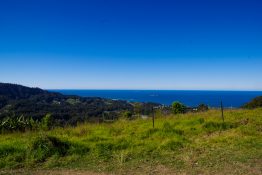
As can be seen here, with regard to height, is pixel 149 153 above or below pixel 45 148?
below

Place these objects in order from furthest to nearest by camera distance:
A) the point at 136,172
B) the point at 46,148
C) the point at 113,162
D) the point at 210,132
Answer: the point at 210,132 < the point at 46,148 < the point at 113,162 < the point at 136,172

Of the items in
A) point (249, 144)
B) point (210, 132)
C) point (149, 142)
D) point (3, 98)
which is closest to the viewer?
point (249, 144)

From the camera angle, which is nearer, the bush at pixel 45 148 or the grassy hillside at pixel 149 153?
the grassy hillside at pixel 149 153

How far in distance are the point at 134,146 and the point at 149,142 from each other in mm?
884

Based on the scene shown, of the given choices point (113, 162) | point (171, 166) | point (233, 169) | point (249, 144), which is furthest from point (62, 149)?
point (249, 144)

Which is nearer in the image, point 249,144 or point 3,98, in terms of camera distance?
point 249,144

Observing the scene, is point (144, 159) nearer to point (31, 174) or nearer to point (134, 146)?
point (134, 146)

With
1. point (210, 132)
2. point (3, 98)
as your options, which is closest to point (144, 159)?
point (210, 132)

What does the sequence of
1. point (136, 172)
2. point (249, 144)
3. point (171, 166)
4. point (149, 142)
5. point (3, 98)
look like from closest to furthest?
point (136, 172) → point (171, 166) → point (249, 144) → point (149, 142) → point (3, 98)

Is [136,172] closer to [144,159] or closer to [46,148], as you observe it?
[144,159]

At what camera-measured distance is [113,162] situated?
11.0 metres

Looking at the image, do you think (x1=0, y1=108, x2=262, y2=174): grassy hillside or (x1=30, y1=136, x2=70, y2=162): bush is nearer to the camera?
(x1=0, y1=108, x2=262, y2=174): grassy hillside

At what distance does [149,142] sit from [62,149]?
12.6 ft

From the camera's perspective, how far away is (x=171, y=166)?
406 inches
